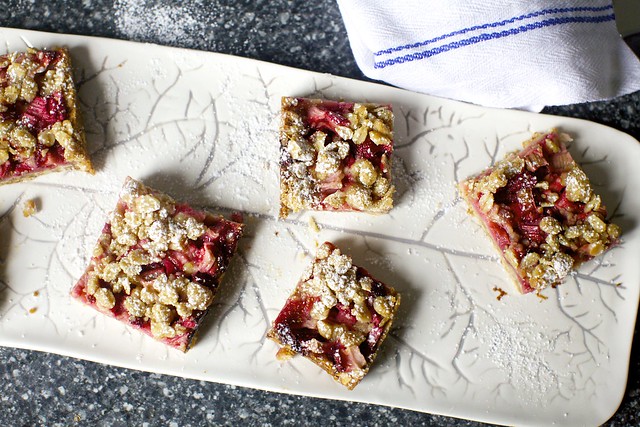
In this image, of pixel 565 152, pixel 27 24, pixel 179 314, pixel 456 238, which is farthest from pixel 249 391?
pixel 27 24

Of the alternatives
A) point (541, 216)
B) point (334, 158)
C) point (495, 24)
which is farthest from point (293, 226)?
point (495, 24)

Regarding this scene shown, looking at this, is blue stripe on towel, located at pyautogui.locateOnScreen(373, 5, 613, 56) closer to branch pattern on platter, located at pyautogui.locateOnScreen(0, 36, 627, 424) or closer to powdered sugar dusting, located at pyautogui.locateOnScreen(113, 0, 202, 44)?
branch pattern on platter, located at pyautogui.locateOnScreen(0, 36, 627, 424)

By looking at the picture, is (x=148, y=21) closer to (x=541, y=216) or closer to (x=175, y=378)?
(x=175, y=378)

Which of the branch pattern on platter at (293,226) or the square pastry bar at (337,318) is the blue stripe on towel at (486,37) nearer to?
the branch pattern on platter at (293,226)

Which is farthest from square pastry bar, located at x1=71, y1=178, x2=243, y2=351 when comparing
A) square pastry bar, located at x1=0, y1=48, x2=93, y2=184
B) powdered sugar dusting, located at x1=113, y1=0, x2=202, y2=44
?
powdered sugar dusting, located at x1=113, y1=0, x2=202, y2=44

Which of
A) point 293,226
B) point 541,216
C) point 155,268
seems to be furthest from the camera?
point 293,226
